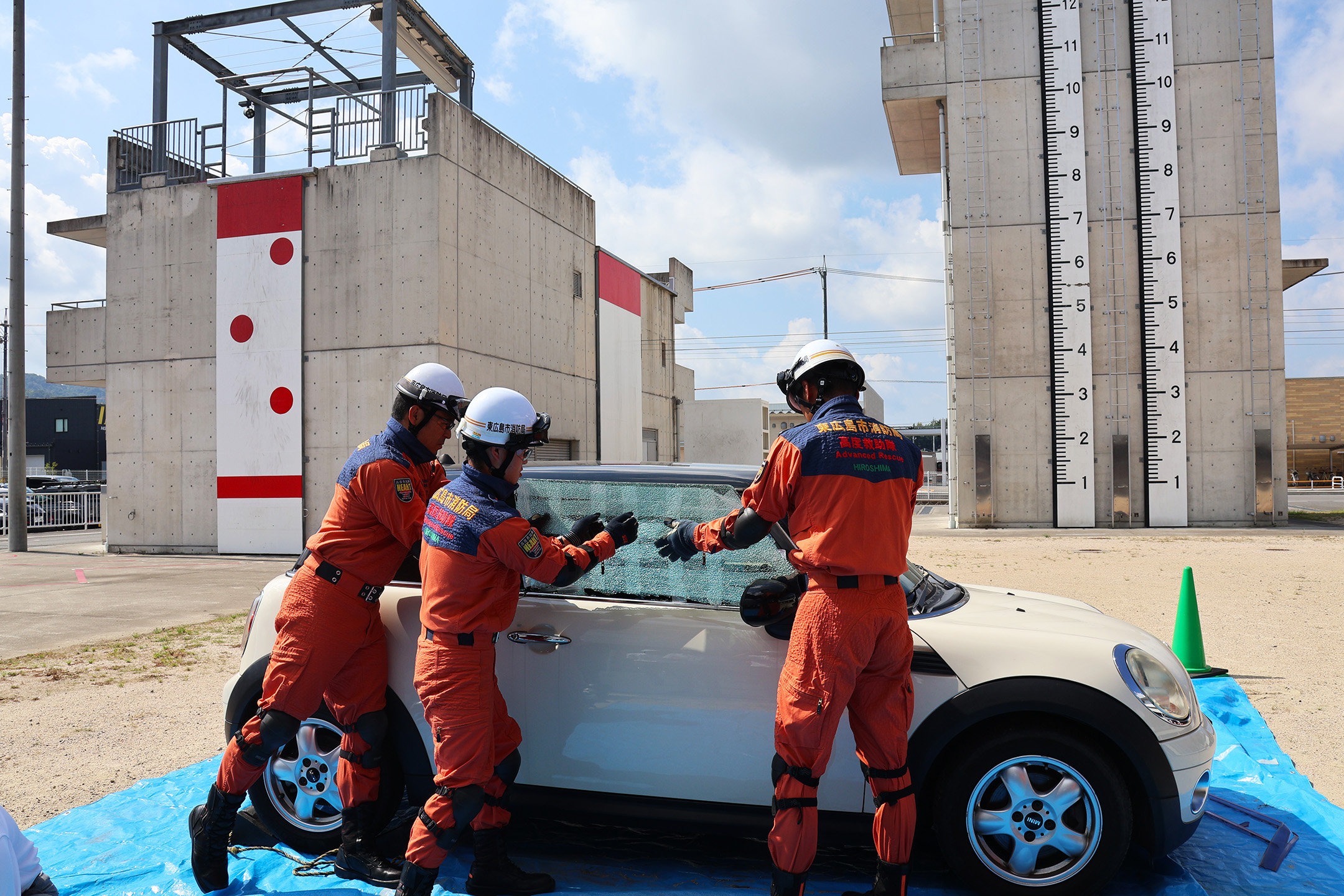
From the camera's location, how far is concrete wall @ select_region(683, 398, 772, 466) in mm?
38906

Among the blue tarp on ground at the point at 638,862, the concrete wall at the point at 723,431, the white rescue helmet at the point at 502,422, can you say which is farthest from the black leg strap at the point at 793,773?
the concrete wall at the point at 723,431

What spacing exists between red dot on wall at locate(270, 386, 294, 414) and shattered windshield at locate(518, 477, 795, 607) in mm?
15076

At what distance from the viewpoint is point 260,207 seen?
1752 cm

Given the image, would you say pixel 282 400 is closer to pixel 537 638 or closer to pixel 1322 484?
pixel 537 638

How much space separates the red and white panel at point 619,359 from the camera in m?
24.5

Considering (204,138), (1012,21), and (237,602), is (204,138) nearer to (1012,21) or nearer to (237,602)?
(237,602)

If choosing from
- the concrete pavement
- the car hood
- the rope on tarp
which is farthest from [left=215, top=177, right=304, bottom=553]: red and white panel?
the car hood

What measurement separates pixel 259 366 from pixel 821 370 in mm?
16674

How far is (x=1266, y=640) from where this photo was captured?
7.30 meters

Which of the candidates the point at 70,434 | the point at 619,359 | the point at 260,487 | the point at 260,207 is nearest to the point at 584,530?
the point at 260,487

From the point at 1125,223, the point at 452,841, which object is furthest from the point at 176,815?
the point at 1125,223

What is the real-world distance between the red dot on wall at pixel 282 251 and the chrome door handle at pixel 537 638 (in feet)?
53.1

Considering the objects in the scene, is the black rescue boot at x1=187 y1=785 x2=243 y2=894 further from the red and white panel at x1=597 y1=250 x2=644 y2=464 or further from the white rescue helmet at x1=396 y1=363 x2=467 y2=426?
the red and white panel at x1=597 y1=250 x2=644 y2=464

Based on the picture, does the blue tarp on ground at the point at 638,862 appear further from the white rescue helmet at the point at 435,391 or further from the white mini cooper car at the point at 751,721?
the white rescue helmet at the point at 435,391
